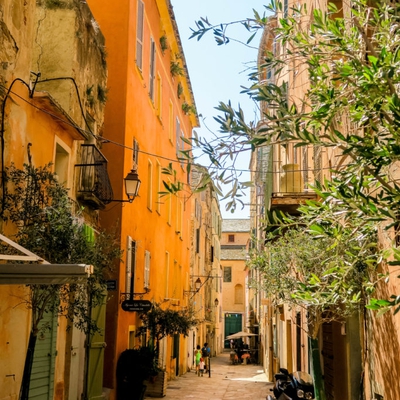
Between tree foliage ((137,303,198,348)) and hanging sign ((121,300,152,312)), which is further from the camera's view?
tree foliage ((137,303,198,348))

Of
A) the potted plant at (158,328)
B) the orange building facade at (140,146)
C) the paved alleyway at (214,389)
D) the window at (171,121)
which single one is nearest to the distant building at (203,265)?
the paved alleyway at (214,389)

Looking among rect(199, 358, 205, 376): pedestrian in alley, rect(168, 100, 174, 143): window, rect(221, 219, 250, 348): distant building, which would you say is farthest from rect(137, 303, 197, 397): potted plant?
rect(221, 219, 250, 348): distant building

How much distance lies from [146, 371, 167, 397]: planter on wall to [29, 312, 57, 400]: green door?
8.92m

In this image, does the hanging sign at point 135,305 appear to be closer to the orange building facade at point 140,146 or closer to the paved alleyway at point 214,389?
the orange building facade at point 140,146

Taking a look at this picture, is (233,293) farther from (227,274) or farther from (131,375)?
(131,375)

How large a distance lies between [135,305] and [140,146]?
5.12 meters

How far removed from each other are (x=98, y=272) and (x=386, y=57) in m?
5.72

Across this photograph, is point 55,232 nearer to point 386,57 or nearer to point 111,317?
point 386,57

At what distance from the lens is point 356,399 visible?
10.5m

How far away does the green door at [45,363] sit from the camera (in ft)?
31.8

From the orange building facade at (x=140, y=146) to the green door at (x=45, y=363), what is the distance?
3.50 metres

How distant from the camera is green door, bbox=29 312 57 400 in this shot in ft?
31.8

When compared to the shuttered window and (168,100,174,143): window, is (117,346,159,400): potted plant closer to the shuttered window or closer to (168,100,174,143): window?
the shuttered window

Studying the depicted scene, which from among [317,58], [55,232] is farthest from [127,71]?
[317,58]
